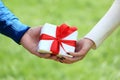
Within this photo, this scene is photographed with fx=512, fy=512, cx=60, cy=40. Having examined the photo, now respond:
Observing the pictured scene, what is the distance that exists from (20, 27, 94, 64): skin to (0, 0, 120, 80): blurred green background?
119 centimetres

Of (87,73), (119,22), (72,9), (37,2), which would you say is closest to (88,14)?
(72,9)

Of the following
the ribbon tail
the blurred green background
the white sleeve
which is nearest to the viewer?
the ribbon tail

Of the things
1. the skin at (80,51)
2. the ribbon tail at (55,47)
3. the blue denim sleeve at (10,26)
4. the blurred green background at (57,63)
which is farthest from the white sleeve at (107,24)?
the blurred green background at (57,63)

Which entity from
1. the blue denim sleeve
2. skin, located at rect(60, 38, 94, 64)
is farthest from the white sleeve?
the blue denim sleeve

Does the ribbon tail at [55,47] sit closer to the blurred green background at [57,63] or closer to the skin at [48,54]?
the skin at [48,54]

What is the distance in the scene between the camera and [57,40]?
227 centimetres

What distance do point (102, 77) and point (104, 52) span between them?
0.49 meters

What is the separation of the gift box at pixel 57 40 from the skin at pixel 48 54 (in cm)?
3

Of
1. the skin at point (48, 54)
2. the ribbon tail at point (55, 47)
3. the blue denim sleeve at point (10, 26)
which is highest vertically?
the ribbon tail at point (55, 47)

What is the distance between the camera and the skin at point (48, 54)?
2.24 meters

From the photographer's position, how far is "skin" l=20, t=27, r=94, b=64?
88.1 inches

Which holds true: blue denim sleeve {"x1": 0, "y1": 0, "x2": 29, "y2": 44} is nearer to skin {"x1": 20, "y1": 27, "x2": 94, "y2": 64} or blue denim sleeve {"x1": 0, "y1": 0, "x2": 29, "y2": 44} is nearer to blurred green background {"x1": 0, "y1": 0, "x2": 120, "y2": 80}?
skin {"x1": 20, "y1": 27, "x2": 94, "y2": 64}

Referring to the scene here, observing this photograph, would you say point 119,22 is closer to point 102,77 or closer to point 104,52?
point 102,77

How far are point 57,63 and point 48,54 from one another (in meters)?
1.76
